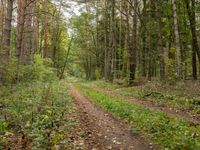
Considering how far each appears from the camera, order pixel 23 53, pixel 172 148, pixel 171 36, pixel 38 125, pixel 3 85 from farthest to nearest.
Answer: pixel 171 36
pixel 23 53
pixel 3 85
pixel 38 125
pixel 172 148

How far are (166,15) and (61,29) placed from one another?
23.1 meters

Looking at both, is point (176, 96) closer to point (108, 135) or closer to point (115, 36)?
point (108, 135)

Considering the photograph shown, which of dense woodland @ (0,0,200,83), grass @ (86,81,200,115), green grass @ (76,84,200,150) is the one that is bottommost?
green grass @ (76,84,200,150)

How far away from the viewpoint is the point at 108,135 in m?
7.75

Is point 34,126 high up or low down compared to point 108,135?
up

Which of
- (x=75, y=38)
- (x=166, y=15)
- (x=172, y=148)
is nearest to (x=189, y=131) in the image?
(x=172, y=148)

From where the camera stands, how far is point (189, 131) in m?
7.52

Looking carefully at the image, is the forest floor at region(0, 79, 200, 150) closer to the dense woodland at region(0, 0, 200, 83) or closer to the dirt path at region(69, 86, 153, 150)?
the dirt path at region(69, 86, 153, 150)

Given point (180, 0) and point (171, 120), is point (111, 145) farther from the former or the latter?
point (180, 0)

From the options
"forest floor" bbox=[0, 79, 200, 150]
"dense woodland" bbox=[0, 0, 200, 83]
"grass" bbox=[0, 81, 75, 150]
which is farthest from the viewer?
"dense woodland" bbox=[0, 0, 200, 83]

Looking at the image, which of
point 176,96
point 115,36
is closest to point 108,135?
point 176,96

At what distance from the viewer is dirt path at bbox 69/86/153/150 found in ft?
22.2

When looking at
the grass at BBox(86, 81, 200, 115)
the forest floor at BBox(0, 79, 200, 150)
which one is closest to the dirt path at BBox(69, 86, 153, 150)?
the forest floor at BBox(0, 79, 200, 150)

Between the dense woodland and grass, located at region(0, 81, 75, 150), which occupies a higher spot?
the dense woodland
